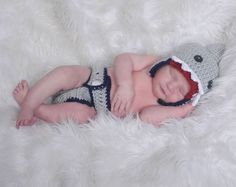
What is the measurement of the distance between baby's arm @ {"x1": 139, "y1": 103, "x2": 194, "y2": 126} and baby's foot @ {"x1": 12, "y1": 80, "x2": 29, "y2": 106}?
0.38 m

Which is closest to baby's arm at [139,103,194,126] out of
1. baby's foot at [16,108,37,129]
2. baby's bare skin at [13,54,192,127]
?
baby's bare skin at [13,54,192,127]

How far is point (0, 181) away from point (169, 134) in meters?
0.48

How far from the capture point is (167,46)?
1421 millimetres

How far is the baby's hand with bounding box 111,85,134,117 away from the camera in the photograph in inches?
49.2

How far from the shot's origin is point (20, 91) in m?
1.27

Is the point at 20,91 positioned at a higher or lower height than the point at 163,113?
higher

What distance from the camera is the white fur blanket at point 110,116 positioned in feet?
3.33

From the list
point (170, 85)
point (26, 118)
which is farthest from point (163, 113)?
point (26, 118)

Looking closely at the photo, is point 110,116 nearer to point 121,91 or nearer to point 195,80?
point 121,91

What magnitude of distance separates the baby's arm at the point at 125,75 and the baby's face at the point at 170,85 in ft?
0.31

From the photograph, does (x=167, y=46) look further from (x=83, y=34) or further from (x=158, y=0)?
(x=83, y=34)

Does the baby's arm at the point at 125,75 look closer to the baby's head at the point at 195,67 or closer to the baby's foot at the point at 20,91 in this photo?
the baby's head at the point at 195,67

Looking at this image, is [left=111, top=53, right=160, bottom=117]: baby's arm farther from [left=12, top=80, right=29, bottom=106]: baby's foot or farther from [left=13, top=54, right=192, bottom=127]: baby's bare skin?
[left=12, top=80, right=29, bottom=106]: baby's foot

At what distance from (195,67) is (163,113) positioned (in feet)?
0.62
